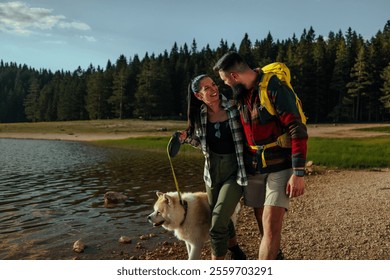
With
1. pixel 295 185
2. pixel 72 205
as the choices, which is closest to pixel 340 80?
pixel 72 205

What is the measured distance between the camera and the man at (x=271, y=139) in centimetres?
384

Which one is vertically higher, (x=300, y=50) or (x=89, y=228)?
(x=300, y=50)

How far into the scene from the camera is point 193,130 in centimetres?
514

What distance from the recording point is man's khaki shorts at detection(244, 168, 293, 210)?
411cm

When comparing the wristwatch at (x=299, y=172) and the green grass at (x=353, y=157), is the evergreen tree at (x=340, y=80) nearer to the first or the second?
the green grass at (x=353, y=157)

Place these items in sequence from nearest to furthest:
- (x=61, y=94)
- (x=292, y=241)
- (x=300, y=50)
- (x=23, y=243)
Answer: (x=292, y=241) → (x=23, y=243) → (x=300, y=50) → (x=61, y=94)

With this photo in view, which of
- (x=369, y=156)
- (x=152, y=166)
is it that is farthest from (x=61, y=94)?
(x=369, y=156)

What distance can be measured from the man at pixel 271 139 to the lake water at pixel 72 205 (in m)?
4.24

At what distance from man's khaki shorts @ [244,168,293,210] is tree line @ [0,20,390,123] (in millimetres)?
45274

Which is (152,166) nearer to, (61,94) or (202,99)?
(202,99)

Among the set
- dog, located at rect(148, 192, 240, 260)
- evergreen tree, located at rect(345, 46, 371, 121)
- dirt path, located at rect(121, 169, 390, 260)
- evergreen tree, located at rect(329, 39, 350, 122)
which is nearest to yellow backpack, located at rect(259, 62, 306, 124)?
dog, located at rect(148, 192, 240, 260)

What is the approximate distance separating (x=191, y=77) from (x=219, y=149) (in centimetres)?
7670

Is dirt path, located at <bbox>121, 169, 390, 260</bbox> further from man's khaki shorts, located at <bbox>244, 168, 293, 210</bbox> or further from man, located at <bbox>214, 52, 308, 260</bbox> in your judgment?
man, located at <bbox>214, 52, 308, 260</bbox>

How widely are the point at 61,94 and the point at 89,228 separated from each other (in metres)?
90.3
